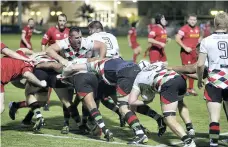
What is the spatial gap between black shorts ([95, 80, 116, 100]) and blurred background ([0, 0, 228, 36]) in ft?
204

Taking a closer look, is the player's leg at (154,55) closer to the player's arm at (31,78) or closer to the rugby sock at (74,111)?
the rugby sock at (74,111)

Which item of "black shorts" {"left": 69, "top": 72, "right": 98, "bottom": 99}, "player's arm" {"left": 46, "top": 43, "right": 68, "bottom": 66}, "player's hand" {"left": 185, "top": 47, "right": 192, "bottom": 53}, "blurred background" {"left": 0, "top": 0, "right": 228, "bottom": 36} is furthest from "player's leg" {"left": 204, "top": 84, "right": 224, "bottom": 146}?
"blurred background" {"left": 0, "top": 0, "right": 228, "bottom": 36}

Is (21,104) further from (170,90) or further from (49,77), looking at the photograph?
(170,90)

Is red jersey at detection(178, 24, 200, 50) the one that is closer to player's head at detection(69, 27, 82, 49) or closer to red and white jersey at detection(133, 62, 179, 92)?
player's head at detection(69, 27, 82, 49)

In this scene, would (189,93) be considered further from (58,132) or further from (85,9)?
(85,9)

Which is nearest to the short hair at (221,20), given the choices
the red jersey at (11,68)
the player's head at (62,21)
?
the red jersey at (11,68)

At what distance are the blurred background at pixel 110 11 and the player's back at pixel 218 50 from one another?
64.2 m

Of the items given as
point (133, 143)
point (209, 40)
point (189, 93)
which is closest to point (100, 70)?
point (133, 143)

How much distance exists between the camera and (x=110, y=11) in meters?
97.6

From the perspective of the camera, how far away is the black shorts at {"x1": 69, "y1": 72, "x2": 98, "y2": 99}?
411 inches

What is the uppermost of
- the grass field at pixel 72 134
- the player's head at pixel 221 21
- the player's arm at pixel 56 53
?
the player's head at pixel 221 21

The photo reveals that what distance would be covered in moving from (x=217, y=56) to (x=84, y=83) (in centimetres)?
238

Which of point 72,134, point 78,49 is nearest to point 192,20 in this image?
point 78,49

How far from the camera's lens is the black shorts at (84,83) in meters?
10.4
